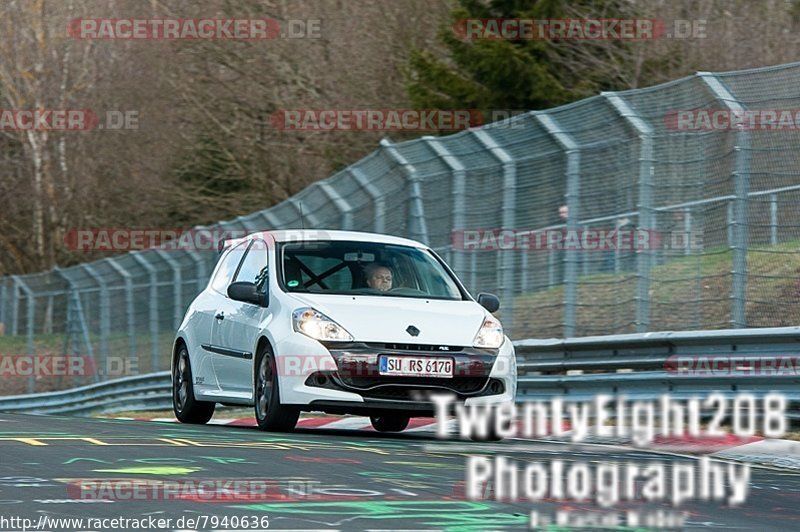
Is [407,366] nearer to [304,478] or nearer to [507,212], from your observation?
[304,478]

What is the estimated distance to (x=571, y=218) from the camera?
1403cm

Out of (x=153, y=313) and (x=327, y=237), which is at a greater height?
(x=327, y=237)

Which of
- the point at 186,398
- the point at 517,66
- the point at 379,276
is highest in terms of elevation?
the point at 517,66

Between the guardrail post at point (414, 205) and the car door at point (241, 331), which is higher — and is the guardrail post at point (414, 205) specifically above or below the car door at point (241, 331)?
above

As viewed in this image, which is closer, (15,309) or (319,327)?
(319,327)

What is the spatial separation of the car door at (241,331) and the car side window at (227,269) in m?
0.16

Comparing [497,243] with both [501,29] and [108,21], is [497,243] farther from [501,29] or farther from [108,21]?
[108,21]

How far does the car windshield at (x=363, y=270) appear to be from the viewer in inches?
470

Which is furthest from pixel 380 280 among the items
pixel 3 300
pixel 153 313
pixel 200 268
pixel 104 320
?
pixel 3 300

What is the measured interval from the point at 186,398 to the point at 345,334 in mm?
3092

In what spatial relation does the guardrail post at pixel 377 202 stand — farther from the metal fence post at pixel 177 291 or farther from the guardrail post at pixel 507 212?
the metal fence post at pixel 177 291

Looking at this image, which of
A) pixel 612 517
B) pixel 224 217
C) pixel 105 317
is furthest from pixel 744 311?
pixel 224 217

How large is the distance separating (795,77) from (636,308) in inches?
98.2

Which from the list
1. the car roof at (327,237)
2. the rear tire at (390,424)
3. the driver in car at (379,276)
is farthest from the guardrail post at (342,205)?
the driver in car at (379,276)
